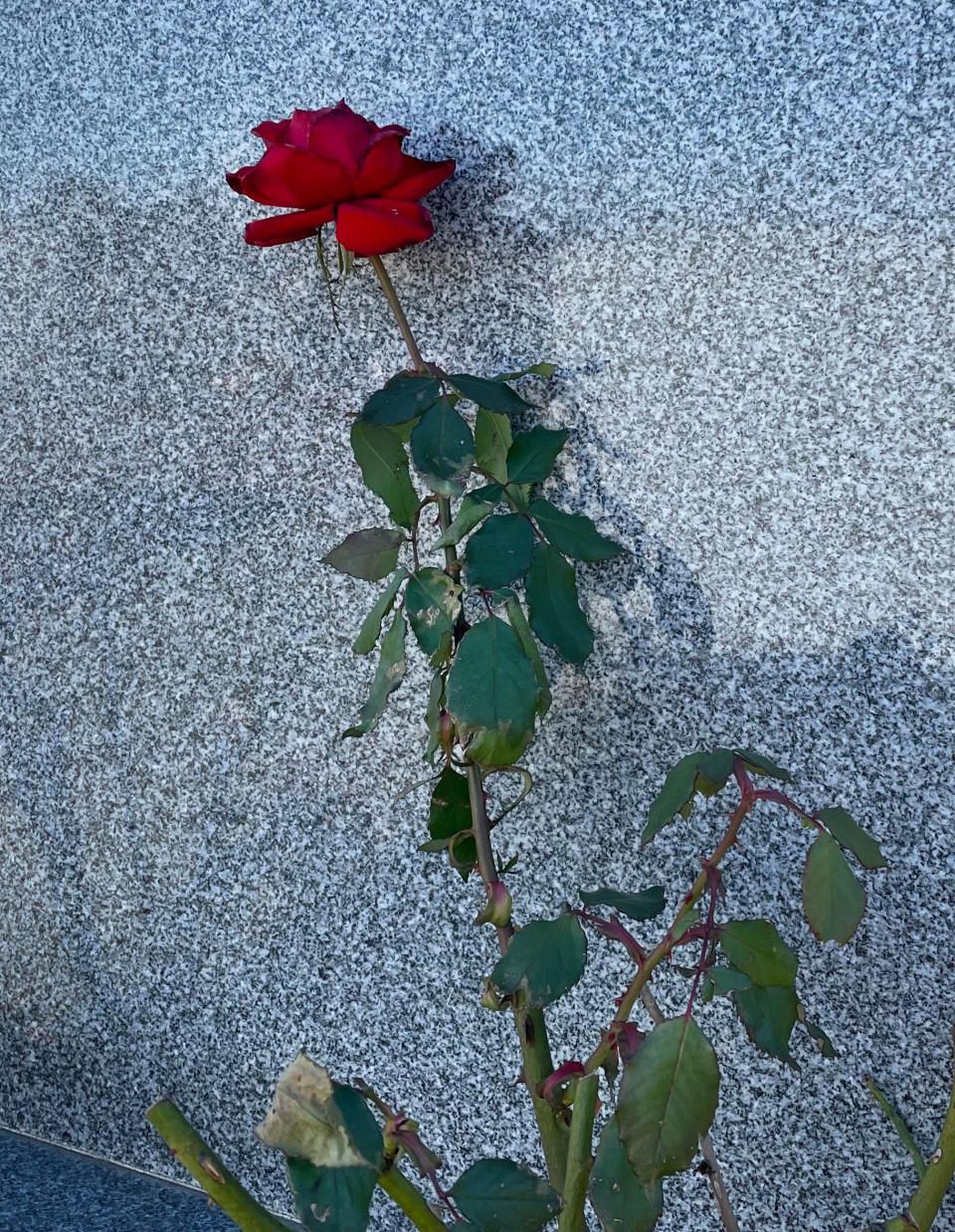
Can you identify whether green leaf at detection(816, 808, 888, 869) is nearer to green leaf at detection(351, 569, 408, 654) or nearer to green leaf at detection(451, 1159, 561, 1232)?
green leaf at detection(451, 1159, 561, 1232)

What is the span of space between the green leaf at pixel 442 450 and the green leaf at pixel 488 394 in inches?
1.3

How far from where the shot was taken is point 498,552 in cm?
67

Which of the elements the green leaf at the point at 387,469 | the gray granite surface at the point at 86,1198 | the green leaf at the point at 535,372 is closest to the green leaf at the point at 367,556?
the green leaf at the point at 387,469

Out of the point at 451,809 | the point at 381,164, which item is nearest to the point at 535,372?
the point at 381,164

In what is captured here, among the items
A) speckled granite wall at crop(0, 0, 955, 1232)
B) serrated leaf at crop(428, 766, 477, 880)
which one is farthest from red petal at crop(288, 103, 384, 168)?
serrated leaf at crop(428, 766, 477, 880)

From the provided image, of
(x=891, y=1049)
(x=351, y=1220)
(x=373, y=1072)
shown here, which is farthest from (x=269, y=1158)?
(x=351, y=1220)

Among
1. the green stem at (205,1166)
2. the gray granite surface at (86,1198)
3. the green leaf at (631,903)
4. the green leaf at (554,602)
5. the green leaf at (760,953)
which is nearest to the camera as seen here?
the green stem at (205,1166)

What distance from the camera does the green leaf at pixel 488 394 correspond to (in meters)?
0.73

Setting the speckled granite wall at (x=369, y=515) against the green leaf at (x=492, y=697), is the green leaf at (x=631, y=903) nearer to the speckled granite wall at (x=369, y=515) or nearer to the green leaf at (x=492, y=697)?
the green leaf at (x=492, y=697)

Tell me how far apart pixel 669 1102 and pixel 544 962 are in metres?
0.12

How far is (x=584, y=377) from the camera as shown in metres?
0.82

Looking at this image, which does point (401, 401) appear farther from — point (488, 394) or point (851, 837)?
point (851, 837)

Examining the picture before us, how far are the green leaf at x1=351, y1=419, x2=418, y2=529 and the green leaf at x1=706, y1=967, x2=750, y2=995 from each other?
0.35 m

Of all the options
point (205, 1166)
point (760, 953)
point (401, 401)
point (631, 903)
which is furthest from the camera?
point (401, 401)
